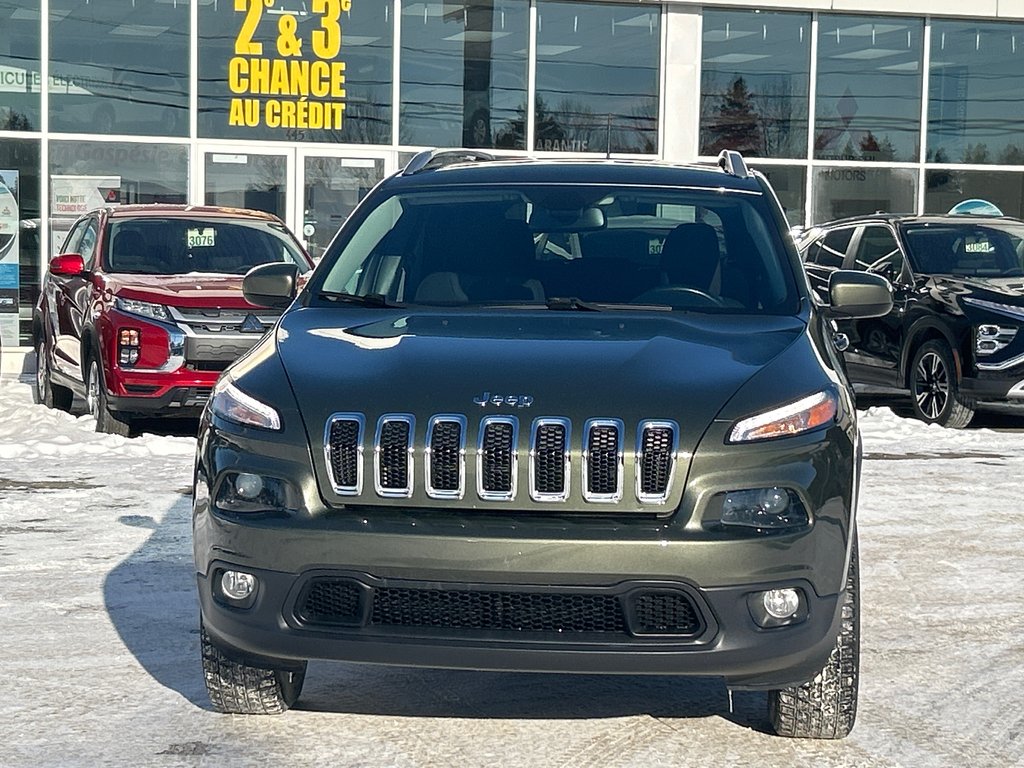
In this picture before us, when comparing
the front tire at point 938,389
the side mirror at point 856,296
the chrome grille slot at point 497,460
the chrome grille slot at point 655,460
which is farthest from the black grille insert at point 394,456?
the front tire at point 938,389

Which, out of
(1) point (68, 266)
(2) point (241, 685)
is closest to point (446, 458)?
(2) point (241, 685)

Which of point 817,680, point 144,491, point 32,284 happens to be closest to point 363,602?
point 817,680

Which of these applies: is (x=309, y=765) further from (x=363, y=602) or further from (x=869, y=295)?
(x=869, y=295)

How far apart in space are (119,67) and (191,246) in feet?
24.5

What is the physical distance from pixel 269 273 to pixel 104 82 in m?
14.3

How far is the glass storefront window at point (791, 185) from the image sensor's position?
21.5 m

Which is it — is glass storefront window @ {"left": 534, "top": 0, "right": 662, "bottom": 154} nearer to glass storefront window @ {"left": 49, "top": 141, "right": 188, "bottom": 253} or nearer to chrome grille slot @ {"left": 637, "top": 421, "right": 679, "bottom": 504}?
glass storefront window @ {"left": 49, "top": 141, "right": 188, "bottom": 253}

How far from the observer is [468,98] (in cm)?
2058

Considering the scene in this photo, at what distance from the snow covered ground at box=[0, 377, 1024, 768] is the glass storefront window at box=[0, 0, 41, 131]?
1194cm

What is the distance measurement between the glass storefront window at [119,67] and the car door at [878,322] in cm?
868

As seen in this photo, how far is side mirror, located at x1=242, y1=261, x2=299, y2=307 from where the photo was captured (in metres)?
5.96

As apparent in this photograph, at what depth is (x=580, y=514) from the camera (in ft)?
14.0

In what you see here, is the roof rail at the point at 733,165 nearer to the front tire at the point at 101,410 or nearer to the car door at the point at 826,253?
the front tire at the point at 101,410

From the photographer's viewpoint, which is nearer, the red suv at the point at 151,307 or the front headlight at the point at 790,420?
the front headlight at the point at 790,420
